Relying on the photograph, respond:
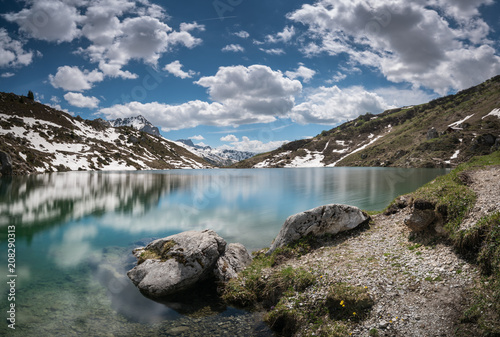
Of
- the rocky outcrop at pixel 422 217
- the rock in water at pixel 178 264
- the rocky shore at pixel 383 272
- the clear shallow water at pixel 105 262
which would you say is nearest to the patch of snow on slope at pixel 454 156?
the clear shallow water at pixel 105 262

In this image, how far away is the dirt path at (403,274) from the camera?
889cm

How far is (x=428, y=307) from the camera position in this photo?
9188 mm

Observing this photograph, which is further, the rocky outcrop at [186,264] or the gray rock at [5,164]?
the gray rock at [5,164]

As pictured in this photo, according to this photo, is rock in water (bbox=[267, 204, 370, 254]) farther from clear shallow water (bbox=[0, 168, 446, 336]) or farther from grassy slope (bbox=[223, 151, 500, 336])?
clear shallow water (bbox=[0, 168, 446, 336])

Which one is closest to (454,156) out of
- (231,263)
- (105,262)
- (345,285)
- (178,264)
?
(231,263)

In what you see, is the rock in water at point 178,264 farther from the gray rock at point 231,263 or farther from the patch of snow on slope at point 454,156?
the patch of snow on slope at point 454,156

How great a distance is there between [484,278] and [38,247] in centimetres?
3227

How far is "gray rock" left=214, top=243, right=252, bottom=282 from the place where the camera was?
15.9m

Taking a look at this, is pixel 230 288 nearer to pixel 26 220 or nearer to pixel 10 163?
pixel 26 220

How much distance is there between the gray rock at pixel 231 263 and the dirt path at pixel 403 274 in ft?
11.9

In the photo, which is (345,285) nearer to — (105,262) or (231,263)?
(231,263)

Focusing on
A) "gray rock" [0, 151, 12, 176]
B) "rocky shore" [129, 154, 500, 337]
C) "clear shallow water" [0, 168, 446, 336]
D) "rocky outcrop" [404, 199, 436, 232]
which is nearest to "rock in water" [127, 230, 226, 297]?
"rocky shore" [129, 154, 500, 337]

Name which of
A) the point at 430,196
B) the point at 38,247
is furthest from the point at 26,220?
the point at 430,196

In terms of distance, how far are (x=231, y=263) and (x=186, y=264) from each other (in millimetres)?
3137
